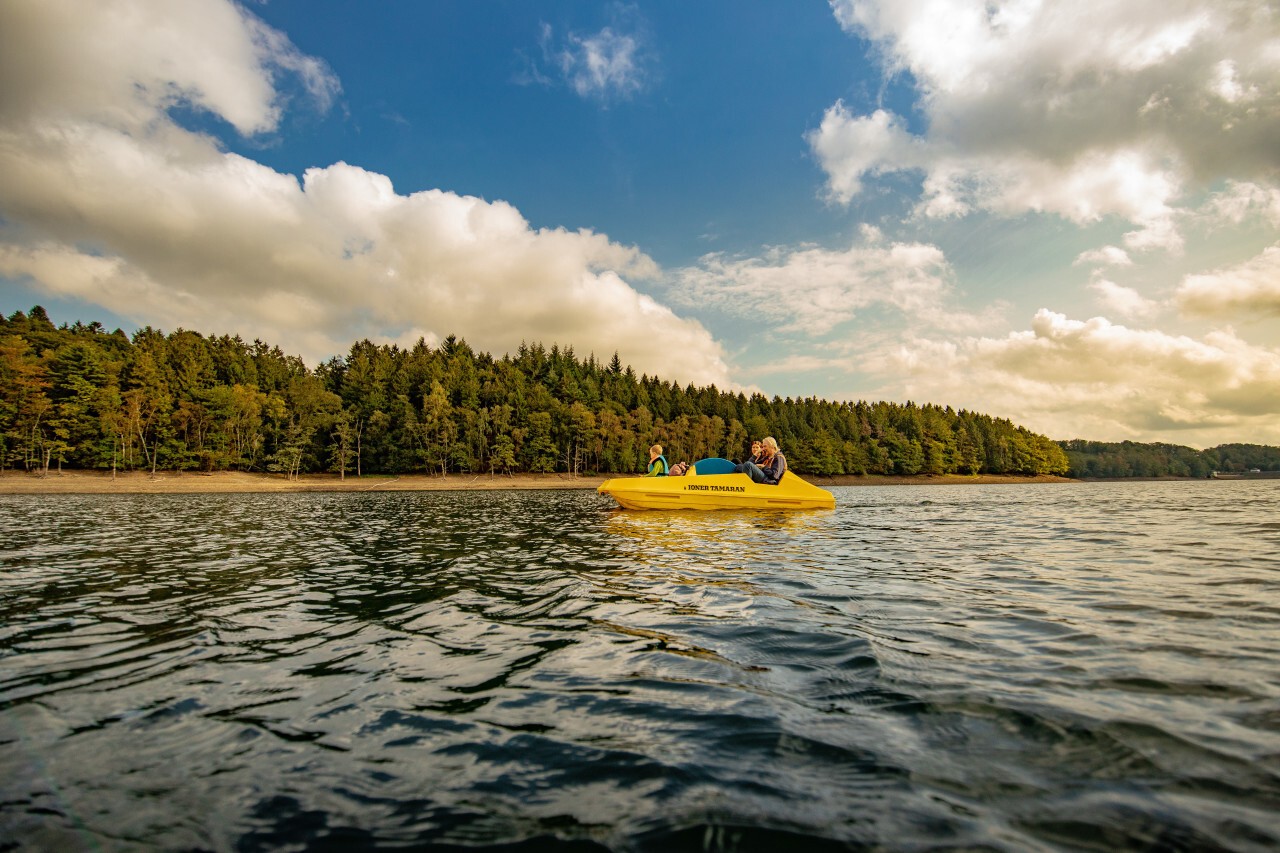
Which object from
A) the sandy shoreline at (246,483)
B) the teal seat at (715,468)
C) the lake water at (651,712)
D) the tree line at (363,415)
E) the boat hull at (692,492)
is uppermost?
the tree line at (363,415)

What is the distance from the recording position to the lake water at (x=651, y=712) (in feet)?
7.95

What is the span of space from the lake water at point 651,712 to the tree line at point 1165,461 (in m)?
207

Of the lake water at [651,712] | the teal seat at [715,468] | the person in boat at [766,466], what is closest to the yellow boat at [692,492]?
the person in boat at [766,466]

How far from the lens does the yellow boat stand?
1931cm

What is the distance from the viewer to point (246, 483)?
Answer: 2452 inches

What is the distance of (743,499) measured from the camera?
20156 millimetres

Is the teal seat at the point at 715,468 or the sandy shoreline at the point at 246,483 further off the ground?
the teal seat at the point at 715,468

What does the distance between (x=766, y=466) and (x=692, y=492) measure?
3.43 m

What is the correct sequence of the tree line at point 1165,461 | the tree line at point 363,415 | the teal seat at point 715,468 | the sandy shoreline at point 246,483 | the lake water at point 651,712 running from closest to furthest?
1. the lake water at point 651,712
2. the teal seat at point 715,468
3. the sandy shoreline at point 246,483
4. the tree line at point 363,415
5. the tree line at point 1165,461

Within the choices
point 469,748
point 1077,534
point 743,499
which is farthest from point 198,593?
point 1077,534

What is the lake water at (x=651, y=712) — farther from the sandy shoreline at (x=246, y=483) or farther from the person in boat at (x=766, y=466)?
the sandy shoreline at (x=246, y=483)

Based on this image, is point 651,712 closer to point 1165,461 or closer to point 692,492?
point 692,492

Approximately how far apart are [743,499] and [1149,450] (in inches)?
9759

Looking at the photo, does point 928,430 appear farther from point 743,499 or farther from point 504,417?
point 743,499
